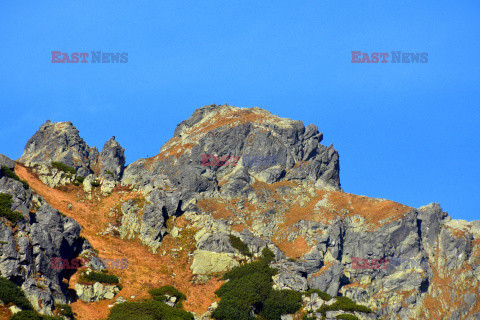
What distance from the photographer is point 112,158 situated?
16425 cm

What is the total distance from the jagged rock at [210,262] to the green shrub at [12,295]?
22.9 metres

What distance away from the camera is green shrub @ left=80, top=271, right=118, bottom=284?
54.9m

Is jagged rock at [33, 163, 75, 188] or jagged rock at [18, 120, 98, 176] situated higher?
jagged rock at [18, 120, 98, 176]

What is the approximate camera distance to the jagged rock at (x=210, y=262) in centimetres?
6281

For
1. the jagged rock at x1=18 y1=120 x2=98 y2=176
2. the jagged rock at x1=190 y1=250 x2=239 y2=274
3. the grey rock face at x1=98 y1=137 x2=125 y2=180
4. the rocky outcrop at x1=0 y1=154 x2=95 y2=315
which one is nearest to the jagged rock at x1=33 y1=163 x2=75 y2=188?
the rocky outcrop at x1=0 y1=154 x2=95 y2=315

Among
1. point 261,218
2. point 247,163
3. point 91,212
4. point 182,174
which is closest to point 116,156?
point 182,174

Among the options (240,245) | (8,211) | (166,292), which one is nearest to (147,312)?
(166,292)

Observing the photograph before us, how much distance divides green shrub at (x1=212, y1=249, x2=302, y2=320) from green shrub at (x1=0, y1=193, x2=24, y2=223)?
23.6 meters

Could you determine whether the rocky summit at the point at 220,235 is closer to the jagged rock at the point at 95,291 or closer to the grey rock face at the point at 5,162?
the jagged rock at the point at 95,291

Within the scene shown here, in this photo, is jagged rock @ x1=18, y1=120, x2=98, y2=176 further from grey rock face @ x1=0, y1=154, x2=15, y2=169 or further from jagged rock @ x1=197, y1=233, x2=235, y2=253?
jagged rock @ x1=197, y1=233, x2=235, y2=253

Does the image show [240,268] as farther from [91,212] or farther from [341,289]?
[341,289]

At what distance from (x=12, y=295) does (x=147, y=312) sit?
13.7 meters

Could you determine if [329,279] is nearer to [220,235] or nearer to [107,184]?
[220,235]

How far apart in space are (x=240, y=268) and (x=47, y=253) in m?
23.5
